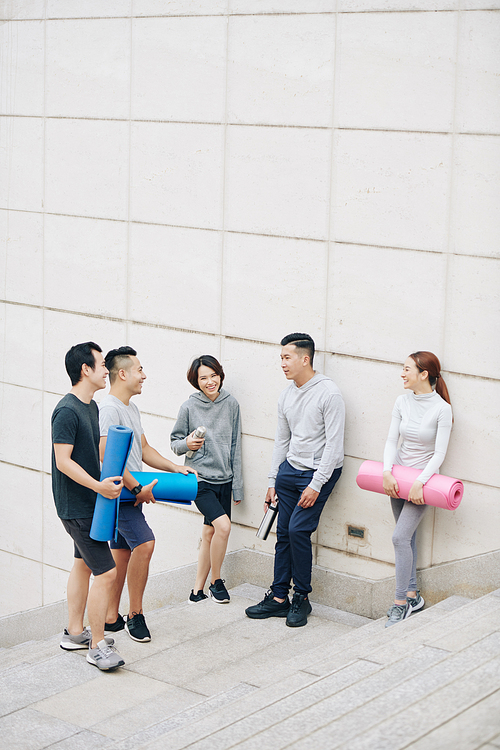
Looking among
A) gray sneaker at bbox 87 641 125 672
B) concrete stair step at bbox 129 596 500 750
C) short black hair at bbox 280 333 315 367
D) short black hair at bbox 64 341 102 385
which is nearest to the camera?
concrete stair step at bbox 129 596 500 750

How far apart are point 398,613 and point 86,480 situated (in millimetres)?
2569

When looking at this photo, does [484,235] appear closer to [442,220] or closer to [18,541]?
[442,220]

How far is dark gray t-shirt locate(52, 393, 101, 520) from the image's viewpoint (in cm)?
529

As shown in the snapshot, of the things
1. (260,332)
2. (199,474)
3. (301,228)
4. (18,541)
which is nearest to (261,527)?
(199,474)

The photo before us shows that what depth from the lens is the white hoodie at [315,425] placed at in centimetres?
642

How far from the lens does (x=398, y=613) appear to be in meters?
6.14

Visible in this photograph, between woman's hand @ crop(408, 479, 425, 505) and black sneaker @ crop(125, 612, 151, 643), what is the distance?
2.15m

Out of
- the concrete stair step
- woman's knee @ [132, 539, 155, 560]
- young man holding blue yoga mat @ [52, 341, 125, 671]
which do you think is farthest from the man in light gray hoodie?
the concrete stair step

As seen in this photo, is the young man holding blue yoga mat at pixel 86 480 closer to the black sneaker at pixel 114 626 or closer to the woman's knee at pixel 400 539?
the black sneaker at pixel 114 626

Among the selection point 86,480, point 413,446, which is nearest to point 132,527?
point 86,480

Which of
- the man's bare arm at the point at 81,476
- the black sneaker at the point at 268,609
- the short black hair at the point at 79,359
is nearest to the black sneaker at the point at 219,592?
the black sneaker at the point at 268,609

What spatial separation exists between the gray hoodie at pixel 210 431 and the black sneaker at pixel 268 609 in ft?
3.54

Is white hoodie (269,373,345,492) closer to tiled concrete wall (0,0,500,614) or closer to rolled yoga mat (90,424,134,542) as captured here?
tiled concrete wall (0,0,500,614)

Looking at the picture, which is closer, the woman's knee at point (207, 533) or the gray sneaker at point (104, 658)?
the gray sneaker at point (104, 658)
